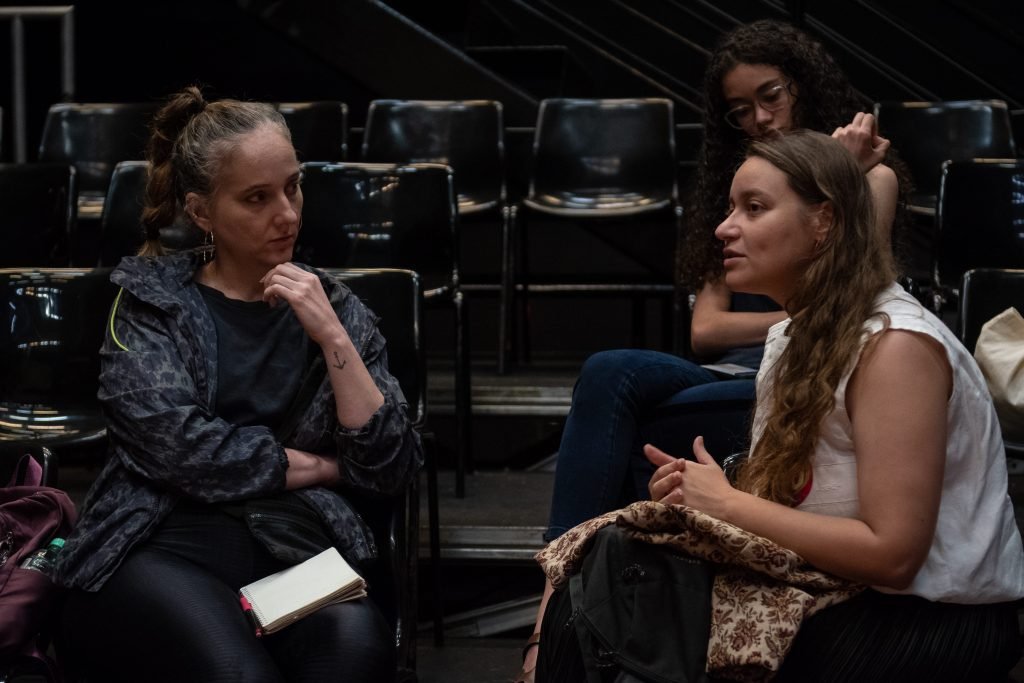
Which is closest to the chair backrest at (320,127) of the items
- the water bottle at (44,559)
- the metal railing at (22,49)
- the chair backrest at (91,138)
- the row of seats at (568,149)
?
the row of seats at (568,149)

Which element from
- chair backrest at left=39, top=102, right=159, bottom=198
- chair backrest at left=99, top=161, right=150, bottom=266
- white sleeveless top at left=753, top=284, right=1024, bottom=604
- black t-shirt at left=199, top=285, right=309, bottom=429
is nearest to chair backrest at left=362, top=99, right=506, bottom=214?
chair backrest at left=39, top=102, right=159, bottom=198

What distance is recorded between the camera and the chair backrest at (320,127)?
4.22 meters

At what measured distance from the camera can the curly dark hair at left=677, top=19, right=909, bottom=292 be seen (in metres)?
2.54

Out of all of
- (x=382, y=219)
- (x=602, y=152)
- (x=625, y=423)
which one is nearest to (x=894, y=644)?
(x=625, y=423)

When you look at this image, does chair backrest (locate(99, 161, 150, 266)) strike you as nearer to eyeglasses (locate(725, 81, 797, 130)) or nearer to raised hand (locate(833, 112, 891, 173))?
eyeglasses (locate(725, 81, 797, 130))

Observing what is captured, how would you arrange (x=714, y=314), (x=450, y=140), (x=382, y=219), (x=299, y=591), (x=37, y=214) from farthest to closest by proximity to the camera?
(x=450, y=140)
(x=37, y=214)
(x=382, y=219)
(x=714, y=314)
(x=299, y=591)

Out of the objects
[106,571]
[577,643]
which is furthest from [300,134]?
[577,643]

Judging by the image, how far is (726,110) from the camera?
264 cm

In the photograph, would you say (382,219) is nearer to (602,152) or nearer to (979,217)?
(602,152)

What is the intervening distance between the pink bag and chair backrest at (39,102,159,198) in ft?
8.06

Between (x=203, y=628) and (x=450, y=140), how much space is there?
2866 mm

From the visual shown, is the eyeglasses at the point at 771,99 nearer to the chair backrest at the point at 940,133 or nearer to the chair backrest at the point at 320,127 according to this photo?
the chair backrest at the point at 940,133

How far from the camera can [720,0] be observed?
222 inches

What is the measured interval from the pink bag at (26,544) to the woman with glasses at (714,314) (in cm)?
72
